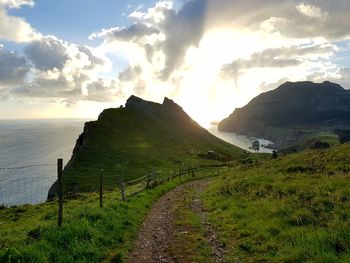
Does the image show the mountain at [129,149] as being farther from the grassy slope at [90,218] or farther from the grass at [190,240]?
the grass at [190,240]

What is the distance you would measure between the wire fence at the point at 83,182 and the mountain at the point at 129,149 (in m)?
0.60

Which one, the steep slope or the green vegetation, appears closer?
the green vegetation

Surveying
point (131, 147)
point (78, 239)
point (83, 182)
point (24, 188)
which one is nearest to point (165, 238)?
point (78, 239)

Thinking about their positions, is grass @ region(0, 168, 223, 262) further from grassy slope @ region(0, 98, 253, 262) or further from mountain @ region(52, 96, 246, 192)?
mountain @ region(52, 96, 246, 192)

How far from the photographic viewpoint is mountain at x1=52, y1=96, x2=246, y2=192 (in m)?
98.4

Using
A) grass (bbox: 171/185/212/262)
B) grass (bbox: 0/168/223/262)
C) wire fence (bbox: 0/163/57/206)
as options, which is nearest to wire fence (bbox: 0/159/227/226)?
wire fence (bbox: 0/163/57/206)

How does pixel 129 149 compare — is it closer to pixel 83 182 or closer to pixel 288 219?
pixel 83 182

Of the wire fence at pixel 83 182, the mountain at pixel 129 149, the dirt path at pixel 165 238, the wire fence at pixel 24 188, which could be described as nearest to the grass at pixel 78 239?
the dirt path at pixel 165 238

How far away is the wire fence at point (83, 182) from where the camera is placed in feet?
142

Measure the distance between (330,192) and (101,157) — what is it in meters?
92.2

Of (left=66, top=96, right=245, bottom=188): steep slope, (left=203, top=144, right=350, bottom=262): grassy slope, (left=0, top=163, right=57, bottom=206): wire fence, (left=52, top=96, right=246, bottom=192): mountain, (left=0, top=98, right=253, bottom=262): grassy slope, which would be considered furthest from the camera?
(left=0, top=163, right=57, bottom=206): wire fence

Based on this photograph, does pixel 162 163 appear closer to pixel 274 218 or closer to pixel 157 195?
pixel 157 195

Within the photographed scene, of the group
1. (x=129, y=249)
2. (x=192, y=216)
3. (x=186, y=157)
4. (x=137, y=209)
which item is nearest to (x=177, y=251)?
(x=129, y=249)

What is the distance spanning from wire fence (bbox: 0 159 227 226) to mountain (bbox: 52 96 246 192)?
23.6 inches
